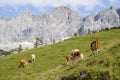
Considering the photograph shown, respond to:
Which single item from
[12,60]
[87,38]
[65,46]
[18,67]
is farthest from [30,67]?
[87,38]

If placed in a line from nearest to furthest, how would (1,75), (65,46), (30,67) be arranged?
(1,75)
(30,67)
(65,46)

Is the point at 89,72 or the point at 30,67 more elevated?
the point at 89,72

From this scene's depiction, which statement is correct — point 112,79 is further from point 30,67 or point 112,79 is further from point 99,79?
point 30,67

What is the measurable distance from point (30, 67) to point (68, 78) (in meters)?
31.8

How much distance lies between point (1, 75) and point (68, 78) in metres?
29.7

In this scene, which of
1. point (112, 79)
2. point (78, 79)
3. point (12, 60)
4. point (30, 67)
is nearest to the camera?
point (112, 79)

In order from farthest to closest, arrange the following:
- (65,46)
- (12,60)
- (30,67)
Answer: (65,46), (12,60), (30,67)

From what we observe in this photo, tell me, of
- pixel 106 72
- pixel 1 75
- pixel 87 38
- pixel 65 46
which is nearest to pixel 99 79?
pixel 106 72

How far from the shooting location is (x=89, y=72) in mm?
15398

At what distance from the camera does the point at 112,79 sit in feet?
48.2

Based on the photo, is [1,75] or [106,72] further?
[1,75]

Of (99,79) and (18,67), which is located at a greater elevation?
(99,79)

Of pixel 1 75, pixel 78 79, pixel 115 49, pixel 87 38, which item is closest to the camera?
pixel 78 79

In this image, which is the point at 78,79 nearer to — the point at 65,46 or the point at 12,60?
the point at 12,60
